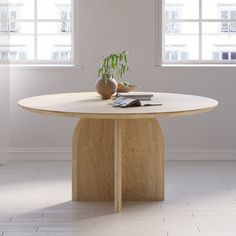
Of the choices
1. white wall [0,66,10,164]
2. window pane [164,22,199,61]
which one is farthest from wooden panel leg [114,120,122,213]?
window pane [164,22,199,61]

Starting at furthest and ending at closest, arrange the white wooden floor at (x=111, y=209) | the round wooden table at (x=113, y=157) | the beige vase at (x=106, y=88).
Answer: the beige vase at (x=106, y=88) → the round wooden table at (x=113, y=157) → the white wooden floor at (x=111, y=209)

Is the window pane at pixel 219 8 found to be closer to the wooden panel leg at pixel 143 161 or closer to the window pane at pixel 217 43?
the window pane at pixel 217 43

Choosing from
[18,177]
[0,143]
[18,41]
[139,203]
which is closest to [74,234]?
[139,203]

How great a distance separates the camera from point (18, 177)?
5.80 meters

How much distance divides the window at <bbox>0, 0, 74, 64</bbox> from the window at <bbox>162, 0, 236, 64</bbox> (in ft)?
3.08

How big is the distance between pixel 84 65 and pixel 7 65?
0.69m

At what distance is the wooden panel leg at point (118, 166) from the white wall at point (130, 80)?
189 centimetres

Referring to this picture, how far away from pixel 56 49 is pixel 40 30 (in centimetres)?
24

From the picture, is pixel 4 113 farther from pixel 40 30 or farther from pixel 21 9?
pixel 21 9

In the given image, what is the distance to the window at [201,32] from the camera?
6.65 m

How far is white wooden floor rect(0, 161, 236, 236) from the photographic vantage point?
14.0 ft

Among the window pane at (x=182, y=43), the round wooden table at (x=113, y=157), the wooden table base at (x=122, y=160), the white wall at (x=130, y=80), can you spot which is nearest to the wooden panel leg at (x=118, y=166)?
the round wooden table at (x=113, y=157)

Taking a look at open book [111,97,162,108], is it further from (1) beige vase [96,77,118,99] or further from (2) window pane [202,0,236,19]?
(2) window pane [202,0,236,19]

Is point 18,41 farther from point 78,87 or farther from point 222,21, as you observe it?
point 222,21
